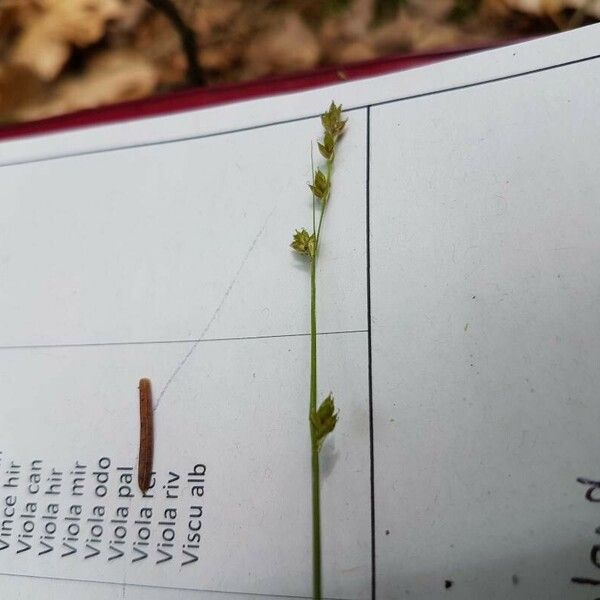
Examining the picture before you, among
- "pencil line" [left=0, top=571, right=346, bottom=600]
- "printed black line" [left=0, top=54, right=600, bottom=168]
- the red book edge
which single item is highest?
the red book edge

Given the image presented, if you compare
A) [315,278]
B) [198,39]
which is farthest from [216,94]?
[315,278]

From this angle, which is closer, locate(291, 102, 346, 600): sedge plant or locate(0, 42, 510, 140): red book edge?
locate(291, 102, 346, 600): sedge plant

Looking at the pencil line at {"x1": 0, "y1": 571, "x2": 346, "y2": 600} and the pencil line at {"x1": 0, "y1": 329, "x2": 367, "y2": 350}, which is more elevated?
the pencil line at {"x1": 0, "y1": 329, "x2": 367, "y2": 350}

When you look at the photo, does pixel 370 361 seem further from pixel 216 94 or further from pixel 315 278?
pixel 216 94

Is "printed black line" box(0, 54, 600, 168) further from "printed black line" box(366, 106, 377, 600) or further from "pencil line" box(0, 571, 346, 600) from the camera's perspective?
"pencil line" box(0, 571, 346, 600)

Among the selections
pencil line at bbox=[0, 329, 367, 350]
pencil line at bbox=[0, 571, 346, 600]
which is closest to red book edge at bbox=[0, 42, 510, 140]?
pencil line at bbox=[0, 329, 367, 350]

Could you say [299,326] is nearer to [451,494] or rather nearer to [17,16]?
[451,494]

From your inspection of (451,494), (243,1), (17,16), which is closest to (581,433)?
(451,494)
